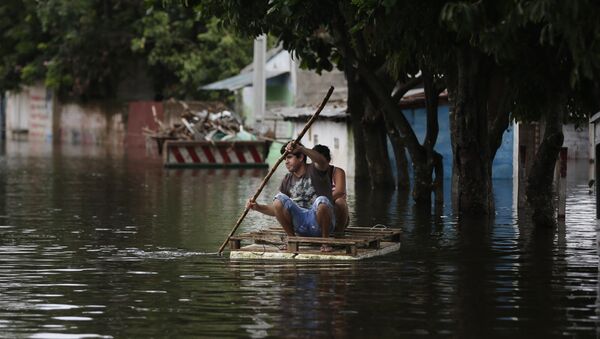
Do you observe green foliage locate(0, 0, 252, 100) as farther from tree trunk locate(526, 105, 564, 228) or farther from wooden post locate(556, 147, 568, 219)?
tree trunk locate(526, 105, 564, 228)

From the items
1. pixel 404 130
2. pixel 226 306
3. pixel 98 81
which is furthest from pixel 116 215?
pixel 98 81

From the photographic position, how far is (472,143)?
21031 mm

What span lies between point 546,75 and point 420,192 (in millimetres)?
8924

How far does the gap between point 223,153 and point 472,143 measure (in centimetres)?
2123

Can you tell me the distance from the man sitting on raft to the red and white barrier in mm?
25249

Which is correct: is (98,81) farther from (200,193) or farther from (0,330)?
(0,330)

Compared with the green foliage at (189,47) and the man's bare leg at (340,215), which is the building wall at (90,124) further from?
the man's bare leg at (340,215)

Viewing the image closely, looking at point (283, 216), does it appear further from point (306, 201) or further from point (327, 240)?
point (327, 240)

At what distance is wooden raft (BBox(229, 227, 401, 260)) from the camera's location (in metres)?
15.4

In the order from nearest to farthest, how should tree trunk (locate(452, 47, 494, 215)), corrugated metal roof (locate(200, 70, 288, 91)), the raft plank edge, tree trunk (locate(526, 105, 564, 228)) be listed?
the raft plank edge → tree trunk (locate(526, 105, 564, 228)) → tree trunk (locate(452, 47, 494, 215)) → corrugated metal roof (locate(200, 70, 288, 91))

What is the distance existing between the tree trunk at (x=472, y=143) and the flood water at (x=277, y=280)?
431 millimetres

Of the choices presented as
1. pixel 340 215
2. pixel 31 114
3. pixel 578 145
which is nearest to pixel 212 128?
pixel 578 145

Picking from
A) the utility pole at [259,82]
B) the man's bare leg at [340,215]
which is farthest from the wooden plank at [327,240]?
→ the utility pole at [259,82]

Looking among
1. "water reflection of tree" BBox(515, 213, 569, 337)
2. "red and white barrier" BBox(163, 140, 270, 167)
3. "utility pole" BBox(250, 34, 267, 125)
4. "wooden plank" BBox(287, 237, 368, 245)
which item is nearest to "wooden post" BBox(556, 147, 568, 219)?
"water reflection of tree" BBox(515, 213, 569, 337)
